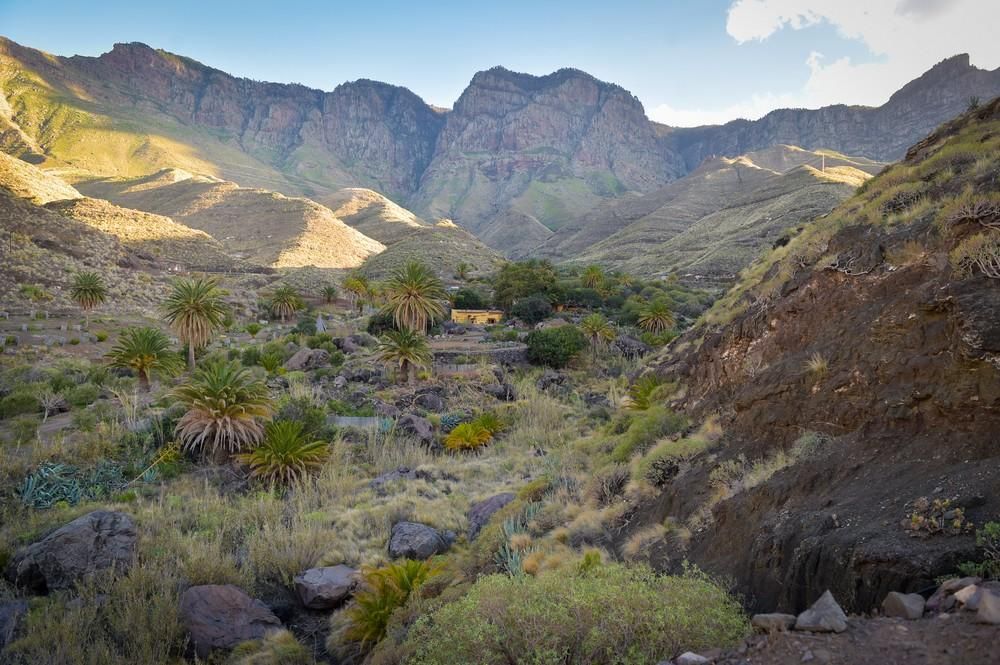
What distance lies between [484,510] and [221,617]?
6.30 meters

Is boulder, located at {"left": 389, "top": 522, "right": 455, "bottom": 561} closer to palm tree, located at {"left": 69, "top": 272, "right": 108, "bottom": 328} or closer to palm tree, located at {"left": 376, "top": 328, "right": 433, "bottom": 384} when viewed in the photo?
palm tree, located at {"left": 376, "top": 328, "right": 433, "bottom": 384}

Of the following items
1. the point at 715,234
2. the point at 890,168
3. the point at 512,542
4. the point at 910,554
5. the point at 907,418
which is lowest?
the point at 512,542

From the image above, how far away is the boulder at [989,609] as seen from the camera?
3297mm

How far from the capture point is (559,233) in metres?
170

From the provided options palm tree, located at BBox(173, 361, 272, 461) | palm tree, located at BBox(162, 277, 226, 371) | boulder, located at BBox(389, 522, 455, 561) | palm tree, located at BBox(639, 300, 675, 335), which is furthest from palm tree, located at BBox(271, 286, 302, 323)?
boulder, located at BBox(389, 522, 455, 561)

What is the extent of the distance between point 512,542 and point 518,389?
19744mm

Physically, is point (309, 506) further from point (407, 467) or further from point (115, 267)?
point (115, 267)

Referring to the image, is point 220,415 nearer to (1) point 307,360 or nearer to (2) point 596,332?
(1) point 307,360

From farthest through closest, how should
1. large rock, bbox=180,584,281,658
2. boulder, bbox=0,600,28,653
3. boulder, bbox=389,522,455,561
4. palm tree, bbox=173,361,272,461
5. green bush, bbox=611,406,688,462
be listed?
1. palm tree, bbox=173,361,272,461
2. green bush, bbox=611,406,688,462
3. boulder, bbox=389,522,455,561
4. large rock, bbox=180,584,281,658
5. boulder, bbox=0,600,28,653

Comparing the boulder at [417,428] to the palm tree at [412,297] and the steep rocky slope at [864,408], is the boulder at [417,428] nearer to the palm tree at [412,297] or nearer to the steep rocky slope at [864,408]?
the steep rocky slope at [864,408]

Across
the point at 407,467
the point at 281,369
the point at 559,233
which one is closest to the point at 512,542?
the point at 407,467

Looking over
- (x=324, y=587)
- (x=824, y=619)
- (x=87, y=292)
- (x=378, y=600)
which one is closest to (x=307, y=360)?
(x=87, y=292)

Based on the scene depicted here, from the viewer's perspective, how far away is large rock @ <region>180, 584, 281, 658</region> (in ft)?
27.1

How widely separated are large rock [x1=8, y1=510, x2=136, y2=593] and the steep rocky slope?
9299 mm
